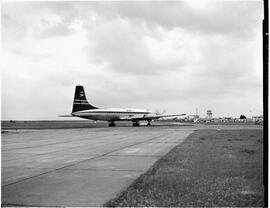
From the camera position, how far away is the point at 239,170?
880 centimetres

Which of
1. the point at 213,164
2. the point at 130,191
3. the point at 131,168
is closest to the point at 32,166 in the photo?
the point at 131,168

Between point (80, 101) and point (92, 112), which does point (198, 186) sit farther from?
point (80, 101)

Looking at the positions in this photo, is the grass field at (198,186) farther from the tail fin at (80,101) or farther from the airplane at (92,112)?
the tail fin at (80,101)

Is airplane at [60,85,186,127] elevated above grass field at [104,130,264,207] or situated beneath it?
elevated above

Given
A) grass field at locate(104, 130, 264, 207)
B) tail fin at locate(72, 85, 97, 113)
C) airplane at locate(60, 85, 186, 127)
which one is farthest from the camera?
tail fin at locate(72, 85, 97, 113)

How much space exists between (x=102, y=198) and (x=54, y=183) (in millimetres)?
1957

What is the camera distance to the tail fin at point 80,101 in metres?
60.7

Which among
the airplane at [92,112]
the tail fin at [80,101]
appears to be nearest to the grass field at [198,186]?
the airplane at [92,112]

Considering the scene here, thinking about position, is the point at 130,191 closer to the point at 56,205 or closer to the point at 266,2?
the point at 56,205

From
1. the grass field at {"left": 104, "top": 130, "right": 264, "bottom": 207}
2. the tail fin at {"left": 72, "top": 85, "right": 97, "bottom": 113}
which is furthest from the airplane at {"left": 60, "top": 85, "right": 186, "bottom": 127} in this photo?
the grass field at {"left": 104, "top": 130, "right": 264, "bottom": 207}

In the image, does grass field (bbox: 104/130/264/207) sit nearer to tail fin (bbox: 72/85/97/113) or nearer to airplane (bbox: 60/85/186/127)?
airplane (bbox: 60/85/186/127)

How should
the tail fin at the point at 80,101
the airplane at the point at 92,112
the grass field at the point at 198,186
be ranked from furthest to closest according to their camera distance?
1. the tail fin at the point at 80,101
2. the airplane at the point at 92,112
3. the grass field at the point at 198,186

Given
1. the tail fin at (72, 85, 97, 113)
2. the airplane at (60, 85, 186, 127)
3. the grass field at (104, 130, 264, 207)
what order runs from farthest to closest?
the tail fin at (72, 85, 97, 113), the airplane at (60, 85, 186, 127), the grass field at (104, 130, 264, 207)

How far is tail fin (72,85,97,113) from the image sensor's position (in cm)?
6069
